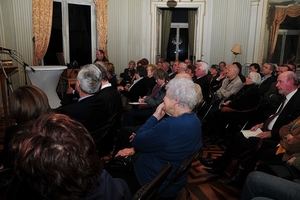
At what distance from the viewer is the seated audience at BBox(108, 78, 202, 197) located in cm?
169

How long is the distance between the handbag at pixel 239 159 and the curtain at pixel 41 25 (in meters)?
5.41

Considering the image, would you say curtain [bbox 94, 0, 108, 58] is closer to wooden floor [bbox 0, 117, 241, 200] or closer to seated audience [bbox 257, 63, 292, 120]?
seated audience [bbox 257, 63, 292, 120]

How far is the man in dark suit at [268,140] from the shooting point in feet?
8.89

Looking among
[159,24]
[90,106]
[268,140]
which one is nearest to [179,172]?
[90,106]

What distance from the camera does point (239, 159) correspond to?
8.85 feet

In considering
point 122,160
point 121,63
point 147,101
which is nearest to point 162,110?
point 122,160

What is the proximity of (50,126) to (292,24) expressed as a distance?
8.85 m

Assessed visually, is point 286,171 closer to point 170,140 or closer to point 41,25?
point 170,140

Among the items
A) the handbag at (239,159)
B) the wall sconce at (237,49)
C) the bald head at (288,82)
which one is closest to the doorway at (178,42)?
the wall sconce at (237,49)

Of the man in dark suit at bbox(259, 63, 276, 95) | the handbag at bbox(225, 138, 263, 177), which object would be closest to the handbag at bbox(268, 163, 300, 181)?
the handbag at bbox(225, 138, 263, 177)

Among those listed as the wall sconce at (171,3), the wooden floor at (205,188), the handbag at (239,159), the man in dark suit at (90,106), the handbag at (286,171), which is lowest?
the wooden floor at (205,188)

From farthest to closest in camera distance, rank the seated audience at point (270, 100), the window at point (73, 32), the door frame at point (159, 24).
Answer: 1. the door frame at point (159, 24)
2. the window at point (73, 32)
3. the seated audience at point (270, 100)

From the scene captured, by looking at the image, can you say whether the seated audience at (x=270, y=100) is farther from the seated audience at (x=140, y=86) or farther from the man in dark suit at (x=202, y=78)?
the seated audience at (x=140, y=86)

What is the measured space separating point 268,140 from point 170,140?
1673 mm
